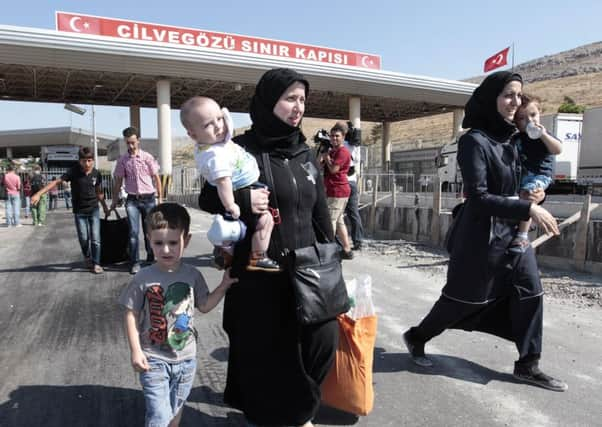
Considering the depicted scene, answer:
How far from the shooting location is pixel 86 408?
2734 millimetres

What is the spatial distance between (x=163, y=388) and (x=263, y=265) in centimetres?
78

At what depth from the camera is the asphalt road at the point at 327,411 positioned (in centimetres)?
266

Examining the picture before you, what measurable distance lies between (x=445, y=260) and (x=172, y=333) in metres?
5.92

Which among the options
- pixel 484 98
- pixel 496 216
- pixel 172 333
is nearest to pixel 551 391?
pixel 496 216

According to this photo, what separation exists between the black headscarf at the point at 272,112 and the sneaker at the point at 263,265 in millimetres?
554

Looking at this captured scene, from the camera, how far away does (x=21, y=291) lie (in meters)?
5.53

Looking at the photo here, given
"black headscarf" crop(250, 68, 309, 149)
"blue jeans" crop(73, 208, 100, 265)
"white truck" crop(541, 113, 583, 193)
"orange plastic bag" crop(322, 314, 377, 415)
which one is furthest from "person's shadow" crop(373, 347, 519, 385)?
"white truck" crop(541, 113, 583, 193)

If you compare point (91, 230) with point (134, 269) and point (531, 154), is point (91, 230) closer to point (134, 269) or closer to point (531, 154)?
point (134, 269)

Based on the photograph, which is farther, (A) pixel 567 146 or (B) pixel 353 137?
(A) pixel 567 146

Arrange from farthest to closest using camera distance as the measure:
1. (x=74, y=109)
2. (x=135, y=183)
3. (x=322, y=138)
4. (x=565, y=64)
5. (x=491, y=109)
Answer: (x=565, y=64), (x=74, y=109), (x=135, y=183), (x=322, y=138), (x=491, y=109)

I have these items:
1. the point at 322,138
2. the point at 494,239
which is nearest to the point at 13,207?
the point at 322,138

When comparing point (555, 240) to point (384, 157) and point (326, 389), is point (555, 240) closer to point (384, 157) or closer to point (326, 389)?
point (326, 389)

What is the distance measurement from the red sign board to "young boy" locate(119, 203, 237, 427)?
19.4m

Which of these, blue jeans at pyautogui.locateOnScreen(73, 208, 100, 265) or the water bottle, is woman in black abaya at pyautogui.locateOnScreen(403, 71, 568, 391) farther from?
blue jeans at pyautogui.locateOnScreen(73, 208, 100, 265)
